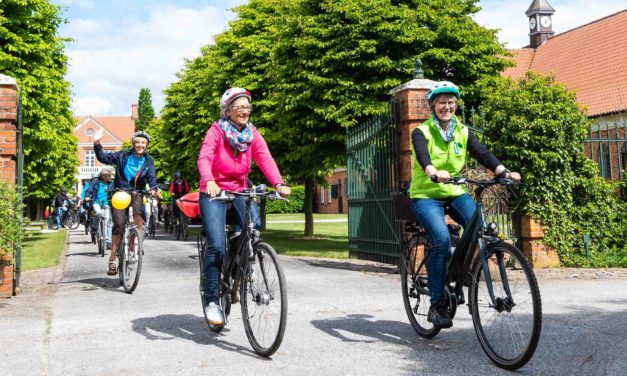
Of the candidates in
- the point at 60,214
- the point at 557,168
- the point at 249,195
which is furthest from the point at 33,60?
the point at 249,195

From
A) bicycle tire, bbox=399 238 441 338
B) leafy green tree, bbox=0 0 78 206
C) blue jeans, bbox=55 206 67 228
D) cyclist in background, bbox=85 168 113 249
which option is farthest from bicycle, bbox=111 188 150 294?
blue jeans, bbox=55 206 67 228

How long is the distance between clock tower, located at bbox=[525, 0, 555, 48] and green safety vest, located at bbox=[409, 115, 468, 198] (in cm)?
5546

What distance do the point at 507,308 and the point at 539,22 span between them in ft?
187

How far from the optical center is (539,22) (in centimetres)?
5569

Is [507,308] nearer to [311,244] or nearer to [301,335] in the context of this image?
[301,335]

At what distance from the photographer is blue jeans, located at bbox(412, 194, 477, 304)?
460 cm

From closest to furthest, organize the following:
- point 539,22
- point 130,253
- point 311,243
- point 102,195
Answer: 1. point 130,253
2. point 102,195
3. point 311,243
4. point 539,22

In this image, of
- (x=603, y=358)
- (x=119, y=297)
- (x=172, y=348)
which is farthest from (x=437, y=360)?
(x=119, y=297)

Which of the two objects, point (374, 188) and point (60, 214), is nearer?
point (374, 188)

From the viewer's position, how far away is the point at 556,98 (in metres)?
9.55

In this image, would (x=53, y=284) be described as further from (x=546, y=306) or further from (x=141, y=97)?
(x=141, y=97)

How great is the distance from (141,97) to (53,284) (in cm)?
9152

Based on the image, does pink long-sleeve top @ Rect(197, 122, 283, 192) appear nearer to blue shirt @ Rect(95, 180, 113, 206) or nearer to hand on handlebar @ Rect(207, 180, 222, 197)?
hand on handlebar @ Rect(207, 180, 222, 197)

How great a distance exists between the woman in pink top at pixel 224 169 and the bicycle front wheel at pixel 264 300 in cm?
30
